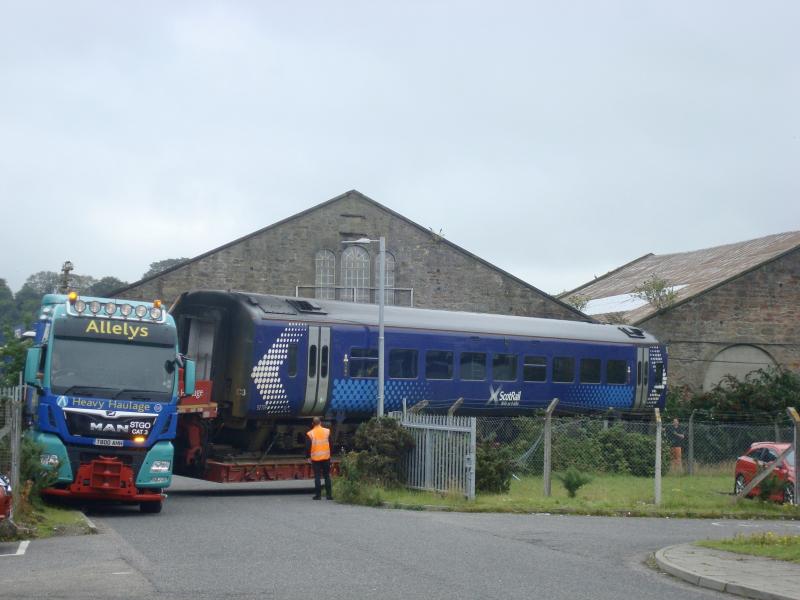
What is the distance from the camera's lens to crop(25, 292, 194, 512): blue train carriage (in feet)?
61.0

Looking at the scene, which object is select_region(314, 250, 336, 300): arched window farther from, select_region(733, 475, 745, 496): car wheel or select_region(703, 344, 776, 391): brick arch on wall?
select_region(733, 475, 745, 496): car wheel

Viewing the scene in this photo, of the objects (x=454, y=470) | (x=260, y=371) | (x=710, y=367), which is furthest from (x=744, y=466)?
(x=710, y=367)

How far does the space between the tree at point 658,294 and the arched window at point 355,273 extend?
1092cm

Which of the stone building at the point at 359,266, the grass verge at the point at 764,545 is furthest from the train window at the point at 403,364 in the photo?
the stone building at the point at 359,266

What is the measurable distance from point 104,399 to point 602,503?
30.2ft

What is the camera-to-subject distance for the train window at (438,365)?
2844 centimetres

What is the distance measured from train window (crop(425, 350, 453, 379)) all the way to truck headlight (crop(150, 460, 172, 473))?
403 inches

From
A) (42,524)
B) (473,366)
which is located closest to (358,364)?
(473,366)

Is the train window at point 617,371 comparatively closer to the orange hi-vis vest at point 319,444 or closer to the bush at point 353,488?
the bush at point 353,488

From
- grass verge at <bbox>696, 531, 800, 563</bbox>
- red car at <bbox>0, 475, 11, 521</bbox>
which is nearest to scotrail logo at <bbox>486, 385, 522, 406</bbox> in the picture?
grass verge at <bbox>696, 531, 800, 563</bbox>

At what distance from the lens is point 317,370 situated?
83.7ft

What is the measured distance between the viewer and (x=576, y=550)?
48.8 ft

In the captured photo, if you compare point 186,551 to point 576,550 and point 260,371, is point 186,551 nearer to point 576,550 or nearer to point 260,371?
point 576,550

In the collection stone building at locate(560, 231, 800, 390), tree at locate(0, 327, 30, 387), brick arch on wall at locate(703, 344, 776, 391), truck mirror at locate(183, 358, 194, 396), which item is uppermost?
stone building at locate(560, 231, 800, 390)
